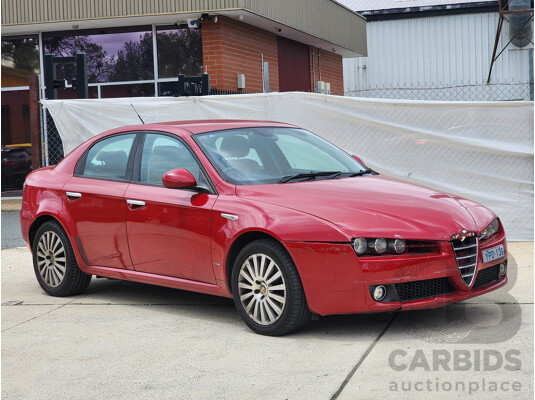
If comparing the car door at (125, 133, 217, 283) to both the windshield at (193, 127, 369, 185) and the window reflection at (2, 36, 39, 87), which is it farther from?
the window reflection at (2, 36, 39, 87)

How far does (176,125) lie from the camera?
721cm

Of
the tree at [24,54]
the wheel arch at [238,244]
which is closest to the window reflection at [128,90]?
the tree at [24,54]

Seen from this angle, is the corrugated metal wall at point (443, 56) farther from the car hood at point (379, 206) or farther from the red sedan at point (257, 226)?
the car hood at point (379, 206)

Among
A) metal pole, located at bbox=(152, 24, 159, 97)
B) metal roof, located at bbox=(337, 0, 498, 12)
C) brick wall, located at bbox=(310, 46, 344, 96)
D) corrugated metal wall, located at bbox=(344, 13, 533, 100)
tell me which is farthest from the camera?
metal roof, located at bbox=(337, 0, 498, 12)

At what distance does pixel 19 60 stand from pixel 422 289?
14957 mm

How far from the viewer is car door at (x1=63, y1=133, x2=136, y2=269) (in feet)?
23.4

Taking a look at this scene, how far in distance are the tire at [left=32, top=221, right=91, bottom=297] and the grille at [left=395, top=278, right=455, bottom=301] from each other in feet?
10.5

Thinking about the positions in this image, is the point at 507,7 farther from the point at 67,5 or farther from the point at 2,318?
A: the point at 2,318

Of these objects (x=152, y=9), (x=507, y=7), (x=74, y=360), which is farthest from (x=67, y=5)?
(x=507, y=7)

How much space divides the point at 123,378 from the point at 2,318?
7.97 ft

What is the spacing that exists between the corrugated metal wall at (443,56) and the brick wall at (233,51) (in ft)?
41.0

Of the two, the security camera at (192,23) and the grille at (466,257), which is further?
the security camera at (192,23)

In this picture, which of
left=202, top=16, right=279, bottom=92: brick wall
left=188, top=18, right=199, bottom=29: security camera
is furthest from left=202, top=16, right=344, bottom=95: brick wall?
left=188, top=18, right=199, bottom=29: security camera

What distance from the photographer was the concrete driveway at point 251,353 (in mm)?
4777
